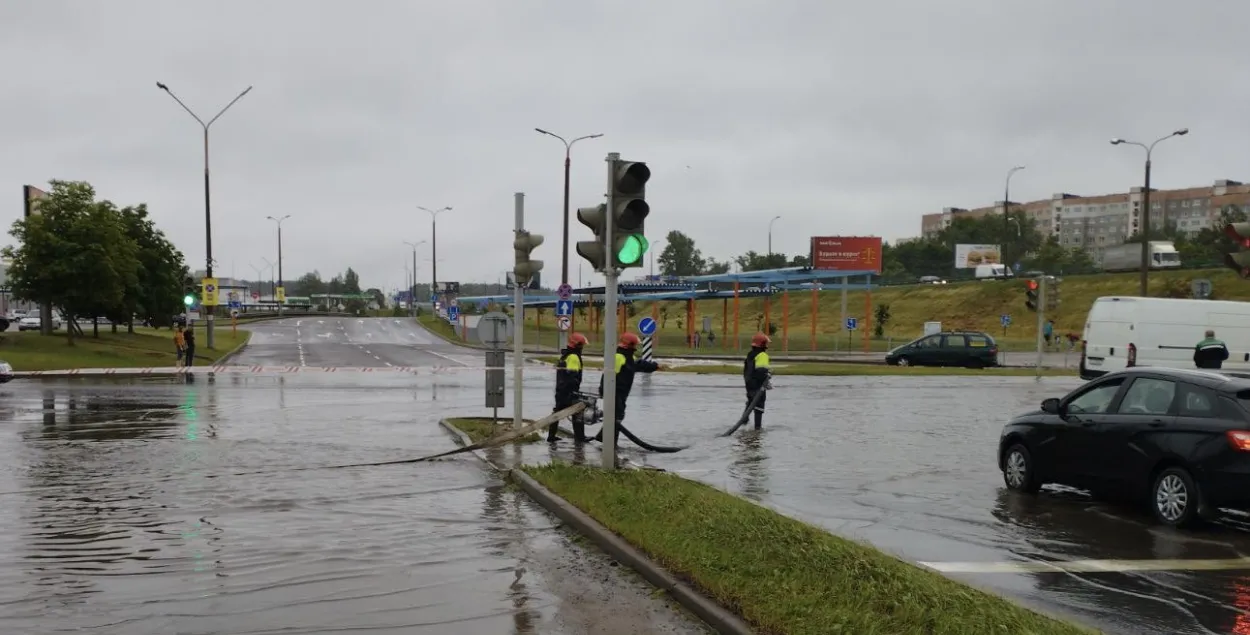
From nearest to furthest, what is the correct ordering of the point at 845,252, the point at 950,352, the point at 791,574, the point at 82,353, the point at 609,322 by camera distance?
the point at 791,574, the point at 609,322, the point at 82,353, the point at 950,352, the point at 845,252

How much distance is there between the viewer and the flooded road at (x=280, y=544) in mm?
5984

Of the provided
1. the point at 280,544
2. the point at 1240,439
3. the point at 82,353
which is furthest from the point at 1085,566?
the point at 82,353

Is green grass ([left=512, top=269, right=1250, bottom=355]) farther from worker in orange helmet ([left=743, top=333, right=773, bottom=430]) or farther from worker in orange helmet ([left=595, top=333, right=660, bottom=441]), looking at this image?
worker in orange helmet ([left=595, top=333, right=660, bottom=441])

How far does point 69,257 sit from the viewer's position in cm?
3822

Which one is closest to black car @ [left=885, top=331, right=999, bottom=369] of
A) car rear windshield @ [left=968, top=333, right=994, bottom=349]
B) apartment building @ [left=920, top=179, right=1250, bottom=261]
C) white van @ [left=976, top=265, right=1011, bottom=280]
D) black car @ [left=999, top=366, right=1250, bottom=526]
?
car rear windshield @ [left=968, top=333, right=994, bottom=349]

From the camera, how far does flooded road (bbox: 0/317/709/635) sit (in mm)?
5984

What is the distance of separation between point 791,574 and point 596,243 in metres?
4.85

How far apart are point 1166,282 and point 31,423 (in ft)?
252

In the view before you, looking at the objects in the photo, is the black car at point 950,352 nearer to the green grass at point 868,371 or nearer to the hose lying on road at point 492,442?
the green grass at point 868,371

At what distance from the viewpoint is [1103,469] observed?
953 centimetres

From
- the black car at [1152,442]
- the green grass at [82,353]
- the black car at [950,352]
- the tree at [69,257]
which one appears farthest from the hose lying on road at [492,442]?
the tree at [69,257]

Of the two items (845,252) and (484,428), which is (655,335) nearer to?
(845,252)

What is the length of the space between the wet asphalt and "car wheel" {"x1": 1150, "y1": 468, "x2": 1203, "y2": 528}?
166 mm

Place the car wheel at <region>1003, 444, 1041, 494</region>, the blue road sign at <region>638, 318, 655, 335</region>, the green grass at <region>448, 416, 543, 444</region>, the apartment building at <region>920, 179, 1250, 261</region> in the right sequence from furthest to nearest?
the apartment building at <region>920, 179, 1250, 261</region>
the blue road sign at <region>638, 318, 655, 335</region>
the green grass at <region>448, 416, 543, 444</region>
the car wheel at <region>1003, 444, 1041, 494</region>
